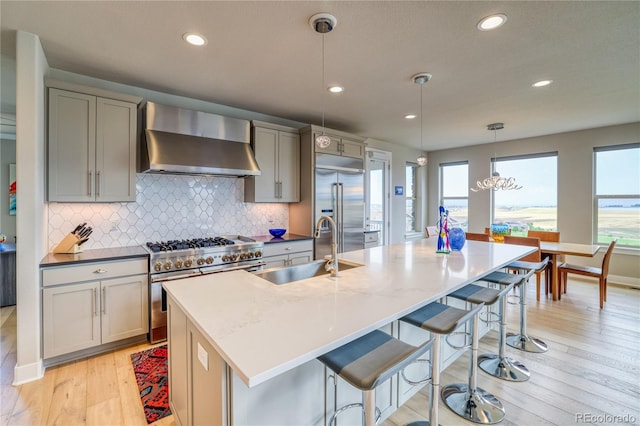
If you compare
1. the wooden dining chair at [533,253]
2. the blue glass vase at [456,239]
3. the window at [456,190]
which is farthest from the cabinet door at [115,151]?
the window at [456,190]

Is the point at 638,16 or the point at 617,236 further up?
the point at 638,16

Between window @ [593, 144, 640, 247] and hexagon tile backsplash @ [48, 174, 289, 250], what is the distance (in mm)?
5519

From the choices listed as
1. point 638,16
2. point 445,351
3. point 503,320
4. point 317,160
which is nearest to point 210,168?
point 317,160

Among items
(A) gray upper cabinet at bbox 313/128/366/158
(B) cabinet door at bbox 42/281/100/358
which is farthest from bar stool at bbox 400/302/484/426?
(A) gray upper cabinet at bbox 313/128/366/158

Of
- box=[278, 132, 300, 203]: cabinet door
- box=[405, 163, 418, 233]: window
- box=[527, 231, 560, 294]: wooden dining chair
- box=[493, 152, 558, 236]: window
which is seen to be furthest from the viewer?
box=[405, 163, 418, 233]: window

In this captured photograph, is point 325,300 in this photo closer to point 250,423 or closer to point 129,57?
point 250,423

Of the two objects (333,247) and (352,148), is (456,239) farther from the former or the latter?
(352,148)

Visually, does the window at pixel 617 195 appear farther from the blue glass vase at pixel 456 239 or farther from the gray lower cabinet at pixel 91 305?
the gray lower cabinet at pixel 91 305

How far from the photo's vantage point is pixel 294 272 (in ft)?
7.02

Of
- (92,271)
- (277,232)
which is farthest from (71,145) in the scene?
(277,232)

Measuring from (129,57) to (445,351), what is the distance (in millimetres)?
3651

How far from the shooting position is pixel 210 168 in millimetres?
3104

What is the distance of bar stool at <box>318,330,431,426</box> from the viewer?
42.9 inches

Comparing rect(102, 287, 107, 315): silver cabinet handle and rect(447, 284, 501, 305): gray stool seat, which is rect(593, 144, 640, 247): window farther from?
rect(102, 287, 107, 315): silver cabinet handle
